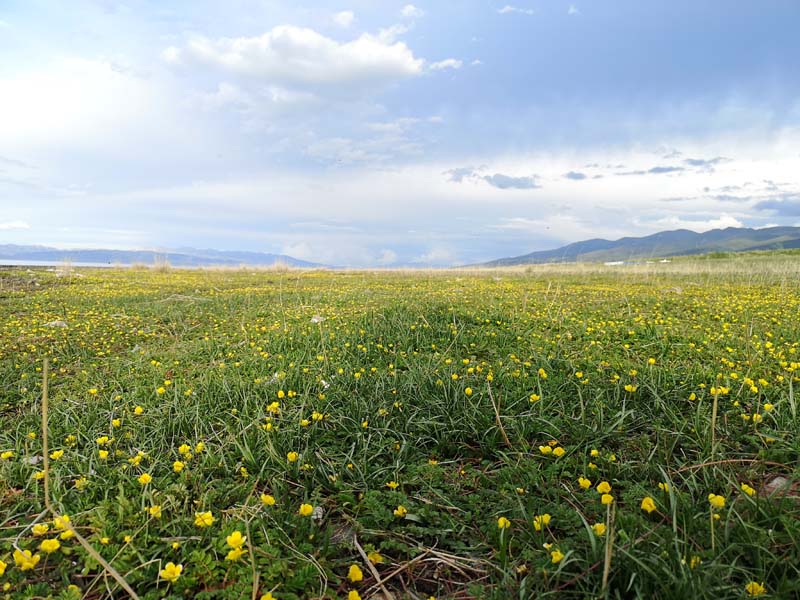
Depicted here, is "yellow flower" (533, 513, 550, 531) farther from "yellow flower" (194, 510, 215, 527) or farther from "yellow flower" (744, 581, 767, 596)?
"yellow flower" (194, 510, 215, 527)

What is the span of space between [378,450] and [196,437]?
4.38 ft

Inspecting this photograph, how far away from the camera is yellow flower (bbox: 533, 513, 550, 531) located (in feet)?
6.68

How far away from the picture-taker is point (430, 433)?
318 centimetres

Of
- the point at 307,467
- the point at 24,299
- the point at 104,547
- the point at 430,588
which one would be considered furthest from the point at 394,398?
the point at 24,299

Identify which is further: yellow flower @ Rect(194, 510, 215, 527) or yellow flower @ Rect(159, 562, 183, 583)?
yellow flower @ Rect(194, 510, 215, 527)

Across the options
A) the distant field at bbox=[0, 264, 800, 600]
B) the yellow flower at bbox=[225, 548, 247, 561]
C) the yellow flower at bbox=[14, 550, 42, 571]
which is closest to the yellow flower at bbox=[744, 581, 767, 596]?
the distant field at bbox=[0, 264, 800, 600]

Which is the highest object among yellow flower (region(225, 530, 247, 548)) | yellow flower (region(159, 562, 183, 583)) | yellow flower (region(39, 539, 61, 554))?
yellow flower (region(225, 530, 247, 548))

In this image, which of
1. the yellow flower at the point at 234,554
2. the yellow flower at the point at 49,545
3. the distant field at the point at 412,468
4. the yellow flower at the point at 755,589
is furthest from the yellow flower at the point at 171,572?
the yellow flower at the point at 755,589

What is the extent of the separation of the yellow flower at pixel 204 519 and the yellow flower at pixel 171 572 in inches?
10.0

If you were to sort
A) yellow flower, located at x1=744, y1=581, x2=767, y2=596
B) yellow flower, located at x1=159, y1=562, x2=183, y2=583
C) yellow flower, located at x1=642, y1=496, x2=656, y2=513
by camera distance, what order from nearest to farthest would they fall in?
yellow flower, located at x1=744, y1=581, x2=767, y2=596 < yellow flower, located at x1=159, y1=562, x2=183, y2=583 < yellow flower, located at x1=642, y1=496, x2=656, y2=513

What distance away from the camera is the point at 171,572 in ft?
5.99

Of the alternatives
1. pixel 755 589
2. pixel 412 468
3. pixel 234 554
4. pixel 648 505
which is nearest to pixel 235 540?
pixel 234 554

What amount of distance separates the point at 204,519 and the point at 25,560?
73 cm

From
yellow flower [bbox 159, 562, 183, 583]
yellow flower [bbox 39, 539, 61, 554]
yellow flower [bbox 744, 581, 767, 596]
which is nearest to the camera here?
yellow flower [bbox 744, 581, 767, 596]
